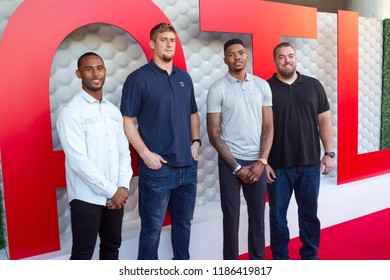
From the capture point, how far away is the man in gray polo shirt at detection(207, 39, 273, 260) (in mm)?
2352

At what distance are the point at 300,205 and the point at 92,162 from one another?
58.6 inches

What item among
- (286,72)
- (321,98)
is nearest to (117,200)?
(286,72)

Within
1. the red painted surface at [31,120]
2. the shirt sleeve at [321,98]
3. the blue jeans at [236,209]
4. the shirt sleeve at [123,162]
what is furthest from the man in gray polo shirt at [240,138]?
the red painted surface at [31,120]

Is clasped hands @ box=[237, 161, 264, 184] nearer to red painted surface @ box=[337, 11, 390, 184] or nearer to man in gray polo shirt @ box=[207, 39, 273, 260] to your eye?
man in gray polo shirt @ box=[207, 39, 273, 260]

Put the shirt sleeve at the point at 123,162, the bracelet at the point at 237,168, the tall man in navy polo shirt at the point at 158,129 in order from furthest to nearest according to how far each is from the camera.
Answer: the bracelet at the point at 237,168 → the tall man in navy polo shirt at the point at 158,129 → the shirt sleeve at the point at 123,162

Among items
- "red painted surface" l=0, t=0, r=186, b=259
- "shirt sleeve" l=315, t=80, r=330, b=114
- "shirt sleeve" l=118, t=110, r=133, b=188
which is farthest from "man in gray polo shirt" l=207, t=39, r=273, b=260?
"red painted surface" l=0, t=0, r=186, b=259

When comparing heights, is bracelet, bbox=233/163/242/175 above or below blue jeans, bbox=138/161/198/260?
above

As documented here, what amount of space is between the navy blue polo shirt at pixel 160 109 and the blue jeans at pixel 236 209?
30cm

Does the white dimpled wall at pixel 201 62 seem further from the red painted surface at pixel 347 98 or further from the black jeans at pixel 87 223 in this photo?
the black jeans at pixel 87 223

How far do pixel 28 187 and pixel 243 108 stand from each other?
4.49 ft

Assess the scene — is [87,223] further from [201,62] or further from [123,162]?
[201,62]

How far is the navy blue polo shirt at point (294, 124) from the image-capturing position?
2.56 m

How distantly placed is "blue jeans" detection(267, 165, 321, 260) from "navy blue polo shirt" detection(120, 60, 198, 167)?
74 cm

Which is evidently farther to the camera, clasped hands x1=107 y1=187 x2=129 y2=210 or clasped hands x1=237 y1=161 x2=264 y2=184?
clasped hands x1=237 y1=161 x2=264 y2=184
